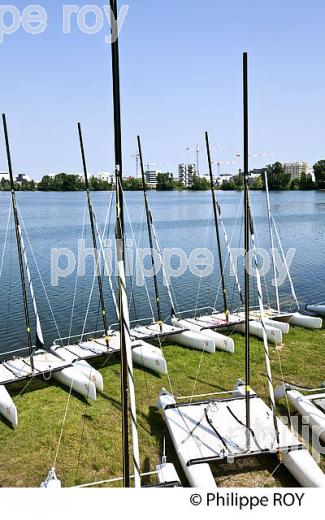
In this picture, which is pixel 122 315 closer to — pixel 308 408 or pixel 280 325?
pixel 308 408

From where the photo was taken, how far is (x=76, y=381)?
496 inches

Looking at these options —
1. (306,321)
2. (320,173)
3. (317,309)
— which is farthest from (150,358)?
(320,173)

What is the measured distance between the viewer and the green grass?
8.95 m

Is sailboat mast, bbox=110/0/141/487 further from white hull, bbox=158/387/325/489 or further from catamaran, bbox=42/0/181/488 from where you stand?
white hull, bbox=158/387/325/489

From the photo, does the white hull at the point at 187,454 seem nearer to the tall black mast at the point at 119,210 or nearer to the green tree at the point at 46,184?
the tall black mast at the point at 119,210

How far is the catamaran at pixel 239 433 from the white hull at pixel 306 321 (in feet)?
26.0

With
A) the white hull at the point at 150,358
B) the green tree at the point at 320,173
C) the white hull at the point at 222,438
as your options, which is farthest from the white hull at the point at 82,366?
the green tree at the point at 320,173

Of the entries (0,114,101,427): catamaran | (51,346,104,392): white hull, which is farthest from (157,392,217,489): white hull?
(0,114,101,427): catamaran

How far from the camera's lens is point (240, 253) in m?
35.2

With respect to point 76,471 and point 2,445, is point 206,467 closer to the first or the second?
point 76,471

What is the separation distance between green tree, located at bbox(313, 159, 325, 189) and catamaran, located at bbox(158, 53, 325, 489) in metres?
131

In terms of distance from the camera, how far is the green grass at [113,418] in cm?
895
